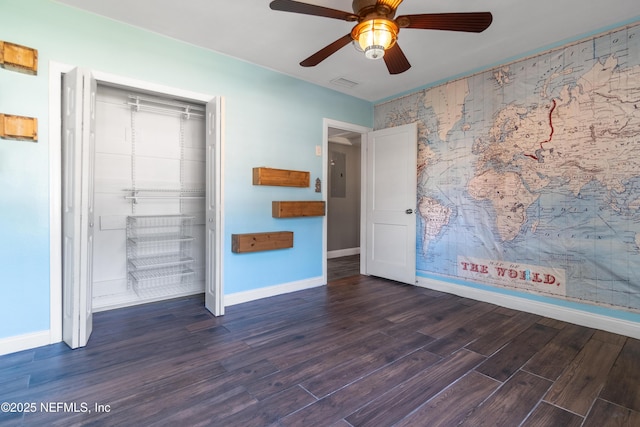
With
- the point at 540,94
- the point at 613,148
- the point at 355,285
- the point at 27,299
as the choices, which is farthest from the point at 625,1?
the point at 27,299

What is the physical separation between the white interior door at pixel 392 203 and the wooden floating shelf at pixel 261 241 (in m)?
1.47

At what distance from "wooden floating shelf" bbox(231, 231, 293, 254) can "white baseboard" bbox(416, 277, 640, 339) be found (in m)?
1.98

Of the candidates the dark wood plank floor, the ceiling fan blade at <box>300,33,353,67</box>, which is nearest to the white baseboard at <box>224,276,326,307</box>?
the dark wood plank floor

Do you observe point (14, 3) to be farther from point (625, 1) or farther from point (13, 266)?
point (625, 1)

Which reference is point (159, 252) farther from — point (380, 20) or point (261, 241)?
point (380, 20)

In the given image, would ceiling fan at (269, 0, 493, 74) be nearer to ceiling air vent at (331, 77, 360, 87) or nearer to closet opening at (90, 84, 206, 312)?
ceiling air vent at (331, 77, 360, 87)

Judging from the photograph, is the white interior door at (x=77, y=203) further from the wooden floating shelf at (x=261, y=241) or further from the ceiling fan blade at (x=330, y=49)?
the ceiling fan blade at (x=330, y=49)

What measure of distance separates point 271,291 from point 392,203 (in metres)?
2.07

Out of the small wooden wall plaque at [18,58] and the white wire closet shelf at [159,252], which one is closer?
the small wooden wall plaque at [18,58]

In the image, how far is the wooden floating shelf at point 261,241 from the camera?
132 inches

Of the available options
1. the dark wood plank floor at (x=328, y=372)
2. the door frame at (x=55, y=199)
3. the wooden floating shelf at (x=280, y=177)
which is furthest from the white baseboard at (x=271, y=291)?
the door frame at (x=55, y=199)

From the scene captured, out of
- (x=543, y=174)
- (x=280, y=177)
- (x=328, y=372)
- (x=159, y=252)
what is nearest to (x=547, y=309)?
(x=543, y=174)

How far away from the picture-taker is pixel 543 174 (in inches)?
121

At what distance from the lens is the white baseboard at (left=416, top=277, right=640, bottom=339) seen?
2.64m
